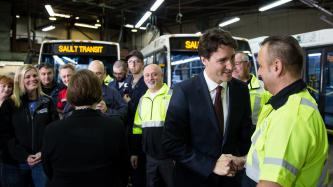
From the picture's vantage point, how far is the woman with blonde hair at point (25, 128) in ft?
12.3

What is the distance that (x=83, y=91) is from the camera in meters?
2.52

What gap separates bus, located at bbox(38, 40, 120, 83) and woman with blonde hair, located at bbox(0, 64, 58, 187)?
4.94 metres

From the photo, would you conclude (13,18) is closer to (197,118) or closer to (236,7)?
(236,7)

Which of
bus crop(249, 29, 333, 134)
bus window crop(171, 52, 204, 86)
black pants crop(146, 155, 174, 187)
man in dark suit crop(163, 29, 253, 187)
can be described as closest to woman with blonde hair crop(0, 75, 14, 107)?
black pants crop(146, 155, 174, 187)

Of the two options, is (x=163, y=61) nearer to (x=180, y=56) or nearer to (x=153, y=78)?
(x=180, y=56)

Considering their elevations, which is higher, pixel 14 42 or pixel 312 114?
pixel 14 42

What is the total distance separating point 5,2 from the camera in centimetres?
2117

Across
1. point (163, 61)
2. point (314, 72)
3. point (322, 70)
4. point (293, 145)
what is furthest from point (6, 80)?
point (314, 72)

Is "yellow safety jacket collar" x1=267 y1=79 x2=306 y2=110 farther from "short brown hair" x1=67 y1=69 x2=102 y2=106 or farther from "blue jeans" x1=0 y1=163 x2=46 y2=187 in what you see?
"blue jeans" x1=0 y1=163 x2=46 y2=187

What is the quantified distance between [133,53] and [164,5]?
14141 mm

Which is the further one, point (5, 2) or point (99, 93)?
point (5, 2)

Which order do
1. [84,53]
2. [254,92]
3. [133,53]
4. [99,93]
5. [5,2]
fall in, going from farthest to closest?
[5,2]
[84,53]
[133,53]
[254,92]
[99,93]

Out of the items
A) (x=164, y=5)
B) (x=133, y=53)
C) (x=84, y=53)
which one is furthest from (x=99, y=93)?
(x=164, y=5)

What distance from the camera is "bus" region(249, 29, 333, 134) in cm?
971
